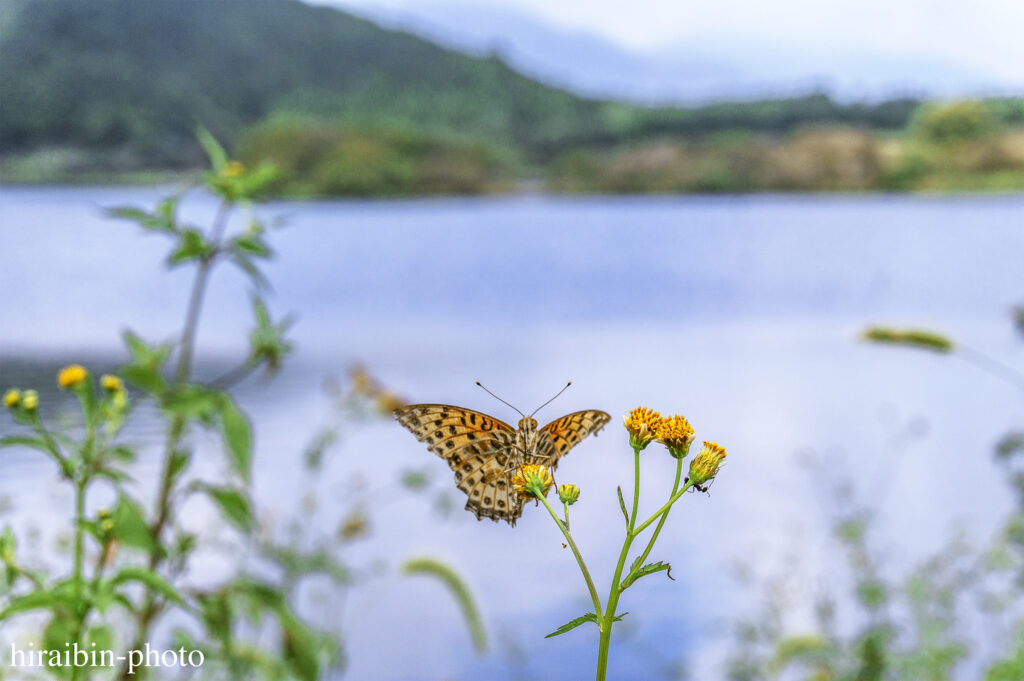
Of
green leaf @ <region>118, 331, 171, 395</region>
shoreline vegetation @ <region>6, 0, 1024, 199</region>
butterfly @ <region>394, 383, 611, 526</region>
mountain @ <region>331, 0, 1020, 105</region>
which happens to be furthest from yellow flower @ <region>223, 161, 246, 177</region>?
shoreline vegetation @ <region>6, 0, 1024, 199</region>

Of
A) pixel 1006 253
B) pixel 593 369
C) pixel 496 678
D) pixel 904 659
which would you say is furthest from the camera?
pixel 1006 253

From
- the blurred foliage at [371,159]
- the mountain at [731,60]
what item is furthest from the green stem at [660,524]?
the blurred foliage at [371,159]

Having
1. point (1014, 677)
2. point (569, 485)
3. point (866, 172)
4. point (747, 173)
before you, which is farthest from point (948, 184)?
point (569, 485)

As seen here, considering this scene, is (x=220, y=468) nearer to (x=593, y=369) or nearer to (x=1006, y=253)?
(x=593, y=369)

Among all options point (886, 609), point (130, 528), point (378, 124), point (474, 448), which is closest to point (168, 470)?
point (130, 528)

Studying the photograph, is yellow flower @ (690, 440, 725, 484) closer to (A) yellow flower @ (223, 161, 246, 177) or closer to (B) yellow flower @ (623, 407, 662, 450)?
(B) yellow flower @ (623, 407, 662, 450)

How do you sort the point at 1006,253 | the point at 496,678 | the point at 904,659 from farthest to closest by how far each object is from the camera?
the point at 1006,253, the point at 496,678, the point at 904,659

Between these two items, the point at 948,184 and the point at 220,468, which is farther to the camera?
the point at 948,184
